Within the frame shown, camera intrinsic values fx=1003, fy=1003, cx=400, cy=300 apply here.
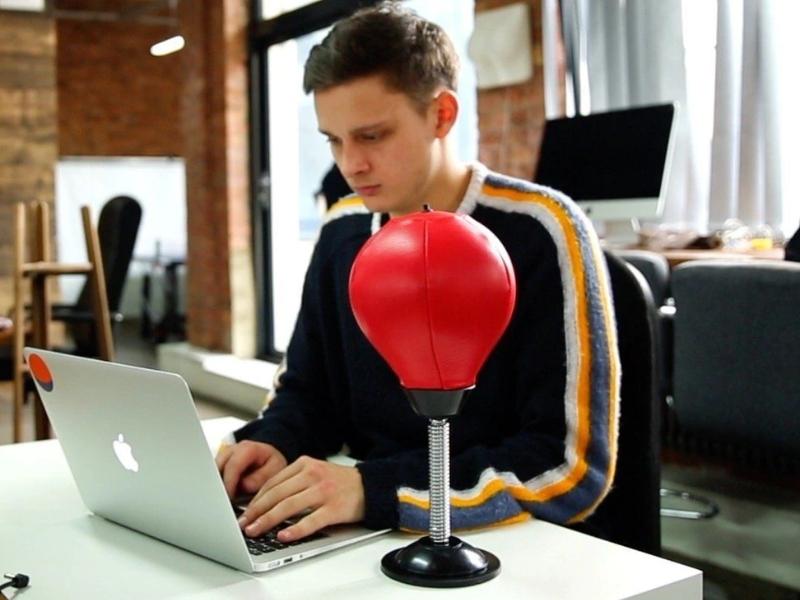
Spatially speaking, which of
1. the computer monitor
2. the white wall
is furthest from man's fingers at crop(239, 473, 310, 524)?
the white wall

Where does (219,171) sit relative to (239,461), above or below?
above

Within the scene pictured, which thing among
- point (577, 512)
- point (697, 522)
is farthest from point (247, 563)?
point (697, 522)

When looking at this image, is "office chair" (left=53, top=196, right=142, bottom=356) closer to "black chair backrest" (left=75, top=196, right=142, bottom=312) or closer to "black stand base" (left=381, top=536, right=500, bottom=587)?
"black chair backrest" (left=75, top=196, right=142, bottom=312)

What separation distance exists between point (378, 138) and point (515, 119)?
250 centimetres

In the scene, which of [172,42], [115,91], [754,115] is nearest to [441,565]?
[754,115]

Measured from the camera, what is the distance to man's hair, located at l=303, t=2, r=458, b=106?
1083 mm

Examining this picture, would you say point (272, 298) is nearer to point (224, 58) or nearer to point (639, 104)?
point (224, 58)

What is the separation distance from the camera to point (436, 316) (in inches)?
29.4

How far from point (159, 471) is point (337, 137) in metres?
0.43

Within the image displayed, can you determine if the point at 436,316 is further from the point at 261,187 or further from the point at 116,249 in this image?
the point at 261,187

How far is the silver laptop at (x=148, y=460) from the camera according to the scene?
0.80 metres

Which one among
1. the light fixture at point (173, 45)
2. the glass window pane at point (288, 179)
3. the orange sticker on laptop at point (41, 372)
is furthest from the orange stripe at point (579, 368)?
the light fixture at point (173, 45)

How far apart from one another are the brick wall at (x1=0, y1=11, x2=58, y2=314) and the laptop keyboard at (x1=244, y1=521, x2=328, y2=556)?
5.73m

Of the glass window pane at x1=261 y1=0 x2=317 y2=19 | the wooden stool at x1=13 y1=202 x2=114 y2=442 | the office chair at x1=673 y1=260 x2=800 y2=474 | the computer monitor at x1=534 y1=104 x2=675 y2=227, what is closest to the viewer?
the office chair at x1=673 y1=260 x2=800 y2=474
